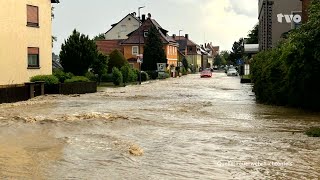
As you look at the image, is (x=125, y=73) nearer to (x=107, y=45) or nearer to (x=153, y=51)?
(x=153, y=51)

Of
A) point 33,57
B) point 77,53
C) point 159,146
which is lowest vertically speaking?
point 159,146

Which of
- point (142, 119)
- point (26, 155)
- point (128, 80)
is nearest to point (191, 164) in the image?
point (26, 155)

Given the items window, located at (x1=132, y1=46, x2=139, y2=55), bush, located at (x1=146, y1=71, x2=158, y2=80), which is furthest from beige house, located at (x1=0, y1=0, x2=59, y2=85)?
window, located at (x1=132, y1=46, x2=139, y2=55)

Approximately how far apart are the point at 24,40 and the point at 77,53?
34.7ft

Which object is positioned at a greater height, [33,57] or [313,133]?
[33,57]

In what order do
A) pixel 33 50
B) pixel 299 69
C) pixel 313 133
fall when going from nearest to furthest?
pixel 313 133 → pixel 299 69 → pixel 33 50

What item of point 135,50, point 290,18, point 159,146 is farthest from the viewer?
point 135,50

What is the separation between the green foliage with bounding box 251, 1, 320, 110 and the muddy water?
4.70 ft

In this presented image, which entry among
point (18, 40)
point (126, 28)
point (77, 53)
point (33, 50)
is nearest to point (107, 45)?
point (126, 28)

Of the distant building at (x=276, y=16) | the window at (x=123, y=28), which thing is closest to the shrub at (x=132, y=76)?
the distant building at (x=276, y=16)

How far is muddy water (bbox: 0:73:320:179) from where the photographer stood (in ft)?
34.4

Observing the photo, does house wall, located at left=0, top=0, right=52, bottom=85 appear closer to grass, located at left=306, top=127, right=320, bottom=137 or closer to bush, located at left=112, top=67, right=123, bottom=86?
bush, located at left=112, top=67, right=123, bottom=86

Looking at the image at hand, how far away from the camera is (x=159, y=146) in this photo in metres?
13.7

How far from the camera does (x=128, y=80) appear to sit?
59.2 metres
